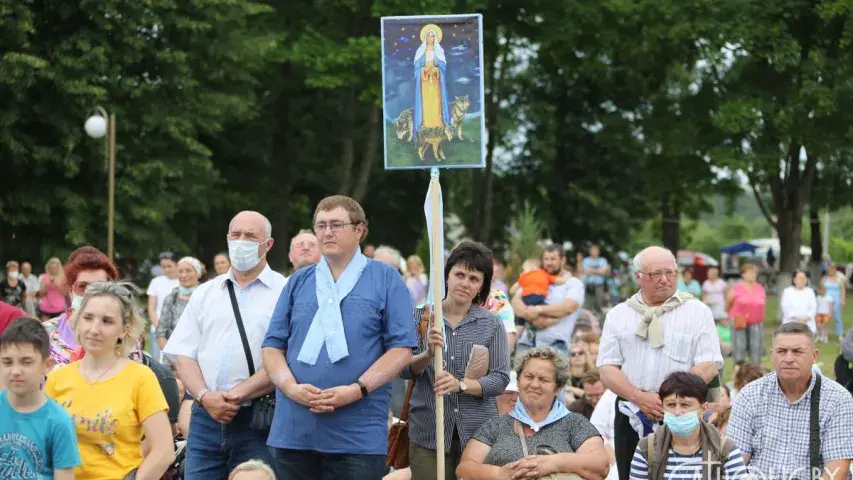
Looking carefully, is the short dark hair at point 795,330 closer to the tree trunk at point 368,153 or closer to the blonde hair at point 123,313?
the blonde hair at point 123,313

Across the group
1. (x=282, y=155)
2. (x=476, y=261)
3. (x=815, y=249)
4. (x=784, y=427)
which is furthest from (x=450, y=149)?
(x=815, y=249)

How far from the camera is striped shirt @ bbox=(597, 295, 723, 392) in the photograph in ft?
27.5

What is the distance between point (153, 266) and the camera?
35.7m

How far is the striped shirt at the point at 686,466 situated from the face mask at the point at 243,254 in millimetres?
2392

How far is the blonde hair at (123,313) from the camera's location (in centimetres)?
664

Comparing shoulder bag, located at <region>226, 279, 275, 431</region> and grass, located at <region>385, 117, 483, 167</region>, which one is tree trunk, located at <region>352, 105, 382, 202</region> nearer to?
grass, located at <region>385, 117, 483, 167</region>

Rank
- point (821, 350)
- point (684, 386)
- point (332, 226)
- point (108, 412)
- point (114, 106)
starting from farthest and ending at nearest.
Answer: point (114, 106) → point (821, 350) → point (684, 386) → point (332, 226) → point (108, 412)

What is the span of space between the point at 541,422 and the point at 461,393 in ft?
1.61

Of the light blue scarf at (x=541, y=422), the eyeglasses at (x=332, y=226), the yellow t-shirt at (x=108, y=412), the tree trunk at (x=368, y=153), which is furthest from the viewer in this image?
the tree trunk at (x=368, y=153)

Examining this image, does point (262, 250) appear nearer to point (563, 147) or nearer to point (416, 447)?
point (416, 447)

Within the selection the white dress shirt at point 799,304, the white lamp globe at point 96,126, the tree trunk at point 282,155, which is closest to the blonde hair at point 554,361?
the white dress shirt at point 799,304

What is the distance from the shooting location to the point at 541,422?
25.7 feet

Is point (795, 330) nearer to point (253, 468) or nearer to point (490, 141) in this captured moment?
point (253, 468)

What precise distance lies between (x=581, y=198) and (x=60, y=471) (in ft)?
131
